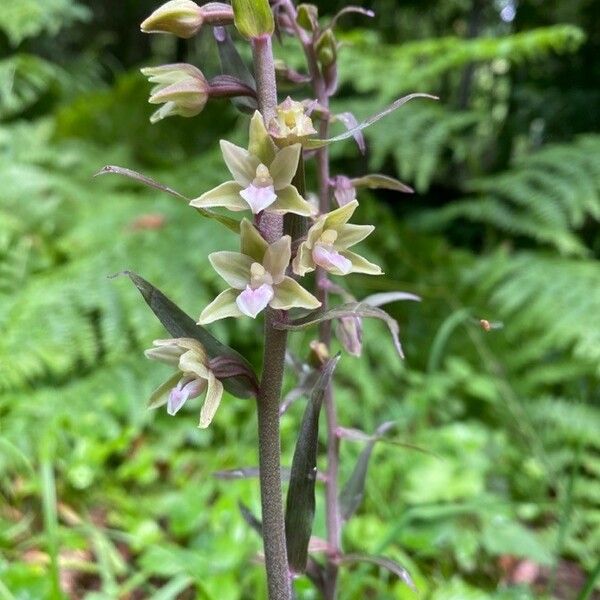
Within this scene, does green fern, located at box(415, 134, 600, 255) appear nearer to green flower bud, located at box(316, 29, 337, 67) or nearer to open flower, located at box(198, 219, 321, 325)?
green flower bud, located at box(316, 29, 337, 67)

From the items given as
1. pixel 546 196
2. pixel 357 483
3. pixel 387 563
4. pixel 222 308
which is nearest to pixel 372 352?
pixel 546 196

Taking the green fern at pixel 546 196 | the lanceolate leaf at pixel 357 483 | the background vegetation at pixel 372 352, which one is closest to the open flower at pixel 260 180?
the lanceolate leaf at pixel 357 483

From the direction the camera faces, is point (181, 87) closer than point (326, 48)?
Yes

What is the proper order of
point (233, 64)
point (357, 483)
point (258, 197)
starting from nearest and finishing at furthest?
point (258, 197) → point (233, 64) → point (357, 483)

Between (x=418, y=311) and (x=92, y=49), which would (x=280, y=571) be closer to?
(x=418, y=311)

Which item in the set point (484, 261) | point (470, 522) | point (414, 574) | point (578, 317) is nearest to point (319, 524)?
point (414, 574)

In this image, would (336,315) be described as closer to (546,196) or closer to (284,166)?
(284,166)
